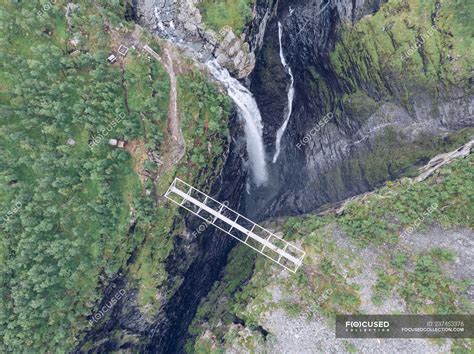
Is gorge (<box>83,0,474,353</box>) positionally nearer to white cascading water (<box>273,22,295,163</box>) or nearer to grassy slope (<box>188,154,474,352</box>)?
white cascading water (<box>273,22,295,163</box>)

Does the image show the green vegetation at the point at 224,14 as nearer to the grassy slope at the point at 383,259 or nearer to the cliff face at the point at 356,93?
the cliff face at the point at 356,93

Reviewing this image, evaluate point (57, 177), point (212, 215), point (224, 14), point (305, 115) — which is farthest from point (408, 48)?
point (57, 177)

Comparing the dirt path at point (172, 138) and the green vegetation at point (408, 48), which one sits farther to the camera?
the dirt path at point (172, 138)

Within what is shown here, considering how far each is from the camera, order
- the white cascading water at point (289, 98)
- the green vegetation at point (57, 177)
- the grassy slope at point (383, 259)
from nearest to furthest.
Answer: the grassy slope at point (383, 259) < the green vegetation at point (57, 177) < the white cascading water at point (289, 98)

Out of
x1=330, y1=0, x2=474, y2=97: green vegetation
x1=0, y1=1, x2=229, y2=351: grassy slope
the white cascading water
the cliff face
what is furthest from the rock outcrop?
x1=330, y1=0, x2=474, y2=97: green vegetation

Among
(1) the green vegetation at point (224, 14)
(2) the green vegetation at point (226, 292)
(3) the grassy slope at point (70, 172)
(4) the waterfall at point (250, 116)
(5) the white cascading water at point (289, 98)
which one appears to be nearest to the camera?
(3) the grassy slope at point (70, 172)

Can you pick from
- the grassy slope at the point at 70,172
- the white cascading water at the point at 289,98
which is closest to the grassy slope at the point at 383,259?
the grassy slope at the point at 70,172
